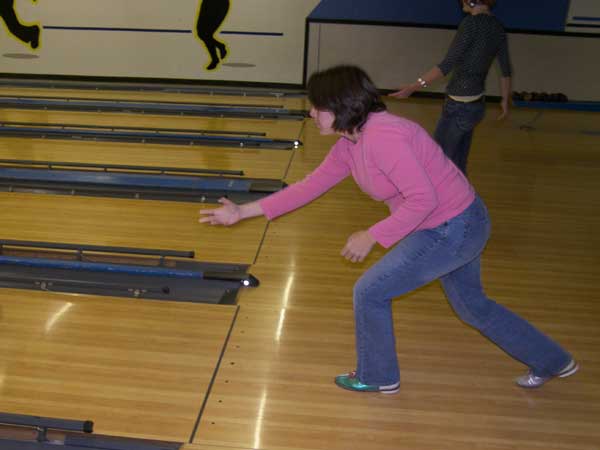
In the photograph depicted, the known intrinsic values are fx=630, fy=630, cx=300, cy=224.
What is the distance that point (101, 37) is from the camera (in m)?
7.97

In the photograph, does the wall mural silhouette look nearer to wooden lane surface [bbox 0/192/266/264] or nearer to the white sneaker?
wooden lane surface [bbox 0/192/266/264]

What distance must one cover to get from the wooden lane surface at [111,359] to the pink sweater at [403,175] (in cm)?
90

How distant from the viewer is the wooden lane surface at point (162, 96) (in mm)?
7000

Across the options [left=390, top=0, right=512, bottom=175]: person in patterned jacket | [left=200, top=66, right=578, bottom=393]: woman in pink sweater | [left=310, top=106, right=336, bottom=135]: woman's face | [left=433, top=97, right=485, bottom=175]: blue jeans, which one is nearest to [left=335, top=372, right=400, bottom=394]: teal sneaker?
[left=200, top=66, right=578, bottom=393]: woman in pink sweater

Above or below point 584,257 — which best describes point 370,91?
above

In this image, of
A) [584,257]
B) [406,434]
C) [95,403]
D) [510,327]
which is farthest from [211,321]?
[584,257]

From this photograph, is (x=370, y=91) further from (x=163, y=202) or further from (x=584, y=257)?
(x=163, y=202)

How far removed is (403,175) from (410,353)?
1.01m

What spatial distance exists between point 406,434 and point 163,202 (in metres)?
2.43

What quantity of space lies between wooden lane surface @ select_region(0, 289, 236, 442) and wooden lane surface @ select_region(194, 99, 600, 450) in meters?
0.10

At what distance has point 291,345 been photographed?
7.88 ft

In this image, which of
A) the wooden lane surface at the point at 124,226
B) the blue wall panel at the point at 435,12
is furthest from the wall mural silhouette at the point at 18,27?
the wooden lane surface at the point at 124,226

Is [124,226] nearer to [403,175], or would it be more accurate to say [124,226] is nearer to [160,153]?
[160,153]

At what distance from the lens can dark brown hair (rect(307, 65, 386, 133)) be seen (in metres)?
1.62
